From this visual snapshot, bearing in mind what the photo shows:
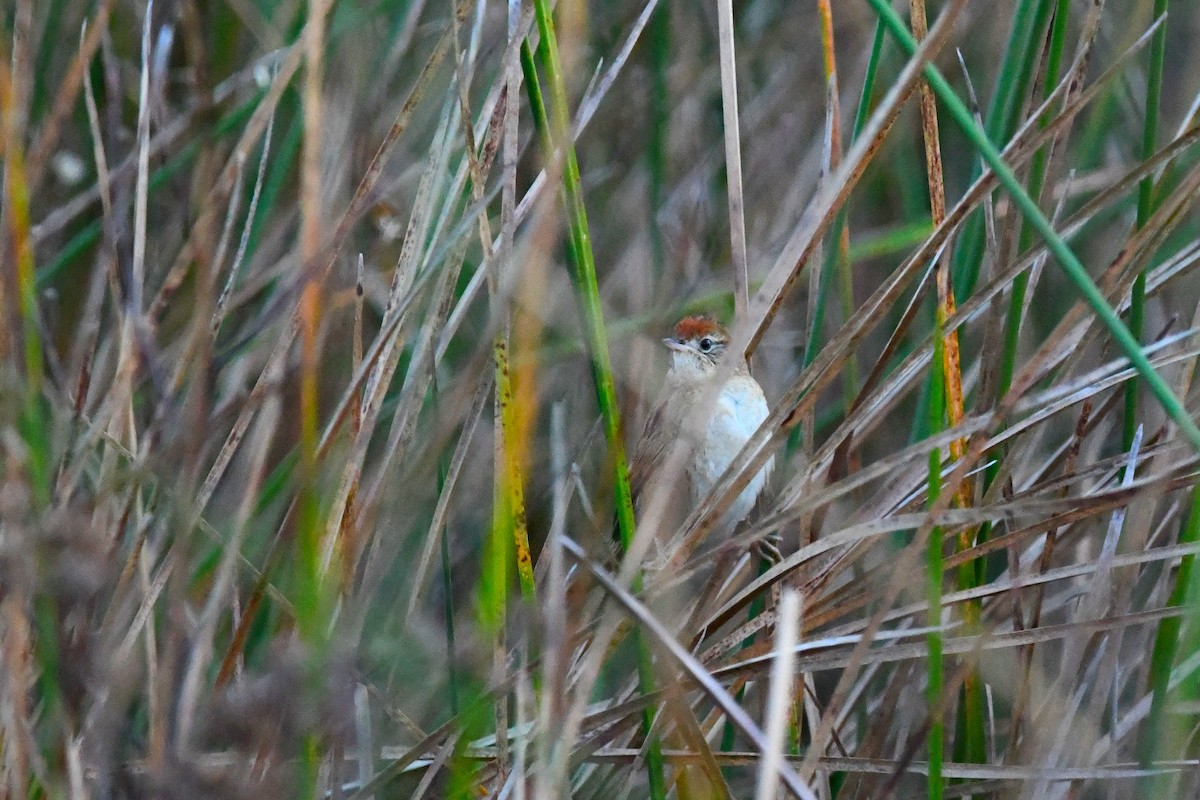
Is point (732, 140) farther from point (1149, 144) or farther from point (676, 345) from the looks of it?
point (676, 345)

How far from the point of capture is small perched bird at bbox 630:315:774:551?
2.63 m

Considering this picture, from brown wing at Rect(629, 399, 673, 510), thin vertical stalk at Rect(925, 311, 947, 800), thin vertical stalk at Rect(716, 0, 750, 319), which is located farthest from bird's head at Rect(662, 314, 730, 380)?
thin vertical stalk at Rect(925, 311, 947, 800)

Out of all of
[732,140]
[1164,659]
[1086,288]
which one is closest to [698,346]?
[732,140]

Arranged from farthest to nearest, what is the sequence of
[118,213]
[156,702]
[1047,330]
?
1. [1047,330]
2. [118,213]
3. [156,702]

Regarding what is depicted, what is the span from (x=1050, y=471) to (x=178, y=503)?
1.58 meters

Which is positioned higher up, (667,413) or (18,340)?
(18,340)

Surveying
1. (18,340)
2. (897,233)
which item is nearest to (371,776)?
(18,340)

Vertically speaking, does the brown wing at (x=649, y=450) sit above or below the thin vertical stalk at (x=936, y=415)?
below

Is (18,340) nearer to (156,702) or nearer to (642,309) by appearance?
(156,702)

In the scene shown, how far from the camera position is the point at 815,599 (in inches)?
71.3

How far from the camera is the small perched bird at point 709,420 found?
2.63 metres

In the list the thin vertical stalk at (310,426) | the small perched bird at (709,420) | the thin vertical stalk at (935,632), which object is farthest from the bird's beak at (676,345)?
the thin vertical stalk at (310,426)

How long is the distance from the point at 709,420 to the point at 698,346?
255 mm

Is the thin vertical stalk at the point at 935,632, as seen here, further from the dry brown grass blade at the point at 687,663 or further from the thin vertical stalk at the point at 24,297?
the thin vertical stalk at the point at 24,297
